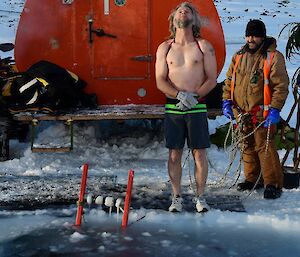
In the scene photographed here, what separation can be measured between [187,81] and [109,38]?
334 cm

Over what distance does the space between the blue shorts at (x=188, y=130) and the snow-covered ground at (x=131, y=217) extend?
0.73 metres

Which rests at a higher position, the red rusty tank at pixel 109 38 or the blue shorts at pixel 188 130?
the red rusty tank at pixel 109 38

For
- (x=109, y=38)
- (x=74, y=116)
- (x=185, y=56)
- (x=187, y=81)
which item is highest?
(x=109, y=38)

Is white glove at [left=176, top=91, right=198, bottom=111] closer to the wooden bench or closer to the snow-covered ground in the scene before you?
the snow-covered ground

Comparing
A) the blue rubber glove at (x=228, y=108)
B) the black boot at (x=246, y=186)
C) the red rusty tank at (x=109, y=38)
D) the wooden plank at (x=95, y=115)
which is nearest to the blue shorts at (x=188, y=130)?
the blue rubber glove at (x=228, y=108)

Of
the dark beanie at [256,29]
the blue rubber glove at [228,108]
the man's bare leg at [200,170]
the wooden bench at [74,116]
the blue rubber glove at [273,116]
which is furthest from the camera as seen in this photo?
the wooden bench at [74,116]

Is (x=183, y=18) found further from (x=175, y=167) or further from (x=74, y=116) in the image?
(x=74, y=116)

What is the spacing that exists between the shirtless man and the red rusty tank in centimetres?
297

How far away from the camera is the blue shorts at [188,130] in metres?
6.26

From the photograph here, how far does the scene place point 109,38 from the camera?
9.30m

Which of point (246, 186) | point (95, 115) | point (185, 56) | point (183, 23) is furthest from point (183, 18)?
point (95, 115)

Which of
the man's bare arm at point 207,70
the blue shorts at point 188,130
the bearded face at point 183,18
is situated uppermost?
the bearded face at point 183,18

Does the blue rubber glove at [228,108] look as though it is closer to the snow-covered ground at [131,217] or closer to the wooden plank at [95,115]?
the snow-covered ground at [131,217]

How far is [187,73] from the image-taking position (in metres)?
6.23
